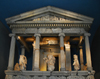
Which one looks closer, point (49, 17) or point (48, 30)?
point (48, 30)

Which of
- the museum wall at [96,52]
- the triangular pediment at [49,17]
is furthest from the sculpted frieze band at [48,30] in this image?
the museum wall at [96,52]

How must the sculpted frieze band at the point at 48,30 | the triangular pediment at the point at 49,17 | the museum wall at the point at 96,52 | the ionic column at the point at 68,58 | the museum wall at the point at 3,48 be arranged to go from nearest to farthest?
the triangular pediment at the point at 49,17 → the sculpted frieze band at the point at 48,30 → the museum wall at the point at 3,48 → the ionic column at the point at 68,58 → the museum wall at the point at 96,52

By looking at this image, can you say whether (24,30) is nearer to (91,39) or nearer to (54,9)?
(54,9)

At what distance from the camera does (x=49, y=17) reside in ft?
40.0

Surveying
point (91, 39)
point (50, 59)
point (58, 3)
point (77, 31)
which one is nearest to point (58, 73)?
point (50, 59)

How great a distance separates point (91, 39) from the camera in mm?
16453

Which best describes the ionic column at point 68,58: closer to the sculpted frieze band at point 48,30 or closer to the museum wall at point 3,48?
the sculpted frieze band at point 48,30

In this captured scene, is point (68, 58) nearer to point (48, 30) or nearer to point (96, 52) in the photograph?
point (96, 52)

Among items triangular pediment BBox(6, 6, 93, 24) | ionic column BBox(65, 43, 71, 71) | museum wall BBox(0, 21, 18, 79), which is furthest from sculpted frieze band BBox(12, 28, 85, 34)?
ionic column BBox(65, 43, 71, 71)

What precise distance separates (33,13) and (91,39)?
7.74 meters

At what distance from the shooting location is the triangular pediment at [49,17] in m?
11.8

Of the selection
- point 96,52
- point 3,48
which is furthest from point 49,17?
point 96,52

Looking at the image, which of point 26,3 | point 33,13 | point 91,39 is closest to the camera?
point 33,13

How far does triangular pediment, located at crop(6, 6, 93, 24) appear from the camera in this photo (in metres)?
11.8
